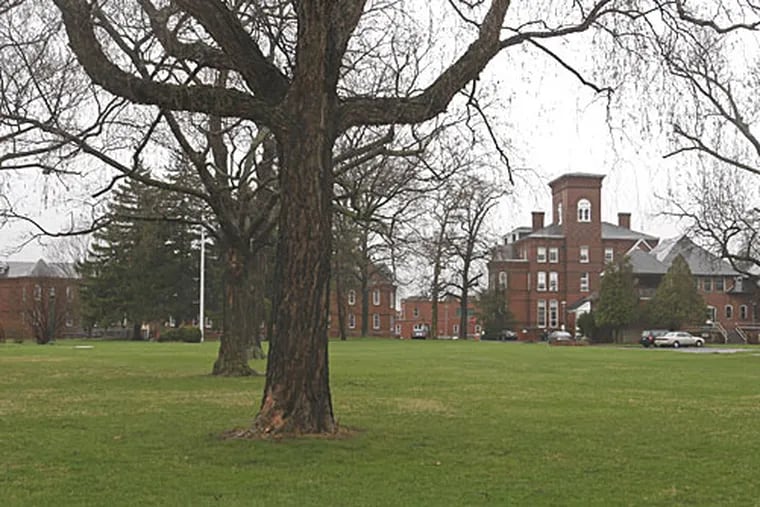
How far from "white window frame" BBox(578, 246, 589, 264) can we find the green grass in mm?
79458

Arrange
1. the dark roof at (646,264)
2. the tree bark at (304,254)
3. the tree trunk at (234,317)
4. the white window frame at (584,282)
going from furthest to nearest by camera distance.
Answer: the white window frame at (584,282)
the dark roof at (646,264)
the tree trunk at (234,317)
the tree bark at (304,254)

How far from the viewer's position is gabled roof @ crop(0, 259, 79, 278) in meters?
96.0

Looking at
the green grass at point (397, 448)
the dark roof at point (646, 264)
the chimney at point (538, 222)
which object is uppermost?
the chimney at point (538, 222)

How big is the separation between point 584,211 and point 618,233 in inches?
296

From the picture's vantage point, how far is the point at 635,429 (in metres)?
14.0

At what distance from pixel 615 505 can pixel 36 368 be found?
25.7m

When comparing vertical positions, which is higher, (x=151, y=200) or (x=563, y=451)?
(x=151, y=200)

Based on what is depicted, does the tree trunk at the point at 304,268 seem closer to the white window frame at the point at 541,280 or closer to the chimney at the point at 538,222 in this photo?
the white window frame at the point at 541,280

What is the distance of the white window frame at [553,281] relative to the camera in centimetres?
10175

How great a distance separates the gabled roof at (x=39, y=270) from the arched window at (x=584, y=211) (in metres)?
49.9

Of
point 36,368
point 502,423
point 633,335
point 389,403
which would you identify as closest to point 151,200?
point 36,368

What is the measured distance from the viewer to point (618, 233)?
106 metres

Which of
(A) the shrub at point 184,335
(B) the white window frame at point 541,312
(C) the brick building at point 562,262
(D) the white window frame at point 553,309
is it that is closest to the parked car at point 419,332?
(C) the brick building at point 562,262

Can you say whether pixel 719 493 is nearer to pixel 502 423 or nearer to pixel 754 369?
pixel 502 423
